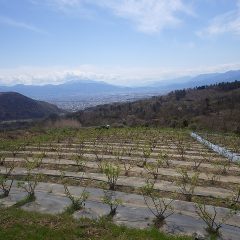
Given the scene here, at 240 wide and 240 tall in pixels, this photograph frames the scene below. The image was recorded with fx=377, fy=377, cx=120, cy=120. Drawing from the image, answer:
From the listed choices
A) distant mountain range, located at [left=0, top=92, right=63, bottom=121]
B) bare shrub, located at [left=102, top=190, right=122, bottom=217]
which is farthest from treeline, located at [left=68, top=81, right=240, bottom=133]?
distant mountain range, located at [left=0, top=92, right=63, bottom=121]

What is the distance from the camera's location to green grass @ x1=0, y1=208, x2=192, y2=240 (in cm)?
795

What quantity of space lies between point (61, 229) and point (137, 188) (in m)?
3.76

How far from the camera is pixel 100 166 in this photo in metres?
14.4

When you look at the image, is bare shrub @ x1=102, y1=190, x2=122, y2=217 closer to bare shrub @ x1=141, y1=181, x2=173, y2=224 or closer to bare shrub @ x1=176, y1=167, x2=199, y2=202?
bare shrub @ x1=141, y1=181, x2=173, y2=224

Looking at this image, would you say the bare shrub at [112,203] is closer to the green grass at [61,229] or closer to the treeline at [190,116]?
the green grass at [61,229]

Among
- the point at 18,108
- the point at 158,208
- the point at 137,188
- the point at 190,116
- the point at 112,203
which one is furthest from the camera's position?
the point at 18,108

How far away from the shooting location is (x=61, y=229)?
839cm

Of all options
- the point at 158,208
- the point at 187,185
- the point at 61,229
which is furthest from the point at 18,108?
the point at 61,229

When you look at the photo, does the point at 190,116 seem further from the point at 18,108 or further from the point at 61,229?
the point at 18,108

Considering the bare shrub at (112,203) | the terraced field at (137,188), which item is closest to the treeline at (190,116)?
the terraced field at (137,188)

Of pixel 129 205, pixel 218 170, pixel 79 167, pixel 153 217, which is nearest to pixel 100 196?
pixel 129 205

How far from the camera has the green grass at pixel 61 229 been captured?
26.1 ft

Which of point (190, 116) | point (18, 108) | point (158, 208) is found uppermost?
point (158, 208)

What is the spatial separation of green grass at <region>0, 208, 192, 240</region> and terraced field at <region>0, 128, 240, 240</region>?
1.66 feet
